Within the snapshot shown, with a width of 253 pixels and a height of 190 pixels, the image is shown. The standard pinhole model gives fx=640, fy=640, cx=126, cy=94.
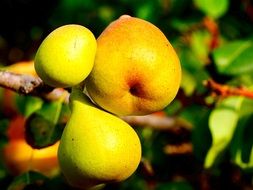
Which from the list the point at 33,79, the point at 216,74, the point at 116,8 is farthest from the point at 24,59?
the point at 33,79

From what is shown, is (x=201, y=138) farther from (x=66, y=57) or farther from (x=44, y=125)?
(x=66, y=57)

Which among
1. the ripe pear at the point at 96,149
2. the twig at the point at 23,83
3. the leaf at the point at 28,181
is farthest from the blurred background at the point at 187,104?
the ripe pear at the point at 96,149

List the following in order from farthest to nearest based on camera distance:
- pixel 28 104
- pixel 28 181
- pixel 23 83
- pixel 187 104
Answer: pixel 187 104 < pixel 28 104 < pixel 28 181 < pixel 23 83

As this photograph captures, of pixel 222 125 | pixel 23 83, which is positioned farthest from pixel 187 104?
pixel 23 83

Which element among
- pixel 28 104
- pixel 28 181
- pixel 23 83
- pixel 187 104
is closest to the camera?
pixel 23 83

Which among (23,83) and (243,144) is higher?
(23,83)
